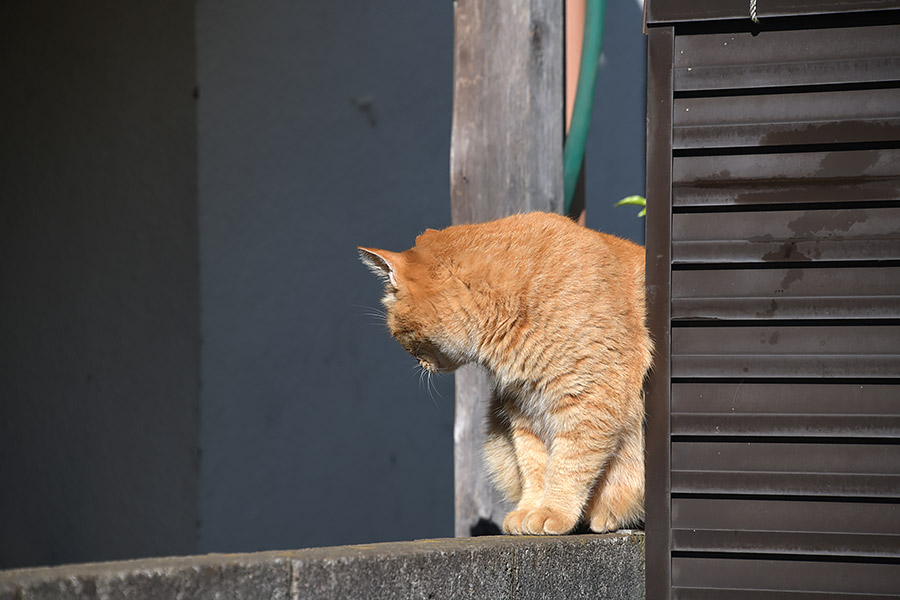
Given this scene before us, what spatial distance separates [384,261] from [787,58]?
1114mm

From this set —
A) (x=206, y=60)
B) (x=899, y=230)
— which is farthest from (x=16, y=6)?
(x=899, y=230)

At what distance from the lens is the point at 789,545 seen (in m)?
2.23

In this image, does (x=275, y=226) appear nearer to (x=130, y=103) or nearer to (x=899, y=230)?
(x=130, y=103)

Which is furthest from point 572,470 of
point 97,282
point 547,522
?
point 97,282

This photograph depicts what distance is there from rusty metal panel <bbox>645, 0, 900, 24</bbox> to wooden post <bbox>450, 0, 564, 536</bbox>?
0.51 metres

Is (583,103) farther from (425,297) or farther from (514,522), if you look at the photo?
(514,522)

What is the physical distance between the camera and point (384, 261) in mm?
2682

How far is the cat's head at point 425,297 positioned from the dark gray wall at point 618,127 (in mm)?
2597

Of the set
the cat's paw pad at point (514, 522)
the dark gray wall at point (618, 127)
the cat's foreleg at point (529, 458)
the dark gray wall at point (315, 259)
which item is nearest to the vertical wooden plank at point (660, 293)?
the cat's paw pad at point (514, 522)

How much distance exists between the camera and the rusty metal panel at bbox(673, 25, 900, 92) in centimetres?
223

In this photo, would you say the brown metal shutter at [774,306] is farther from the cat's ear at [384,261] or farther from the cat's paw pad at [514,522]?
the cat's ear at [384,261]

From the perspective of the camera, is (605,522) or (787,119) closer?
(787,119)

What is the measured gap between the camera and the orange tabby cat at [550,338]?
2453mm

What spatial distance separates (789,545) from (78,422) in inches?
125
